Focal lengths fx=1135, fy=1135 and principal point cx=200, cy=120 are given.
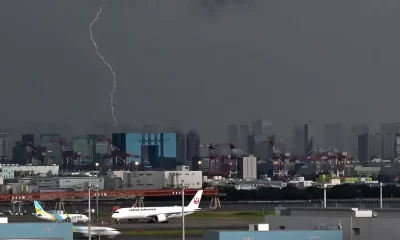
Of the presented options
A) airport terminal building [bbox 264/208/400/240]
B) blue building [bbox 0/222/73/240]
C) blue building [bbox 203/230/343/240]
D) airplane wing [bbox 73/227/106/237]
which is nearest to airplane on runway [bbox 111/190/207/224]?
airplane wing [bbox 73/227/106/237]

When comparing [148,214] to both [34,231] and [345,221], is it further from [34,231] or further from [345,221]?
[345,221]

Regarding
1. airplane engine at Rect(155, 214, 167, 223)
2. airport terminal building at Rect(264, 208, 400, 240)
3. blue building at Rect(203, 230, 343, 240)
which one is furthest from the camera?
airplane engine at Rect(155, 214, 167, 223)

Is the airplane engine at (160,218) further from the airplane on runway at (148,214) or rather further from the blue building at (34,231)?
the blue building at (34,231)

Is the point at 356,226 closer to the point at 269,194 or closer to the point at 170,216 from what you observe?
the point at 170,216

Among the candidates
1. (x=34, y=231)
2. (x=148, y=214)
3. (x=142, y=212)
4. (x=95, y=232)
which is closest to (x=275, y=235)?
(x=34, y=231)

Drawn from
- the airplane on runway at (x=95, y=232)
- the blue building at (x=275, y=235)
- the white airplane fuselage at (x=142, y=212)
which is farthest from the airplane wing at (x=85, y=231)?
the blue building at (x=275, y=235)

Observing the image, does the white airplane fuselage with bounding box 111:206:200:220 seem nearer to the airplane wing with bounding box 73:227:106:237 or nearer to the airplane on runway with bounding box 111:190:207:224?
the airplane on runway with bounding box 111:190:207:224

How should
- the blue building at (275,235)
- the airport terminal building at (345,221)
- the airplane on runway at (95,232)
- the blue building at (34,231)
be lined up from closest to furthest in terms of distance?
the blue building at (275,235) → the airport terminal building at (345,221) → the blue building at (34,231) → the airplane on runway at (95,232)
